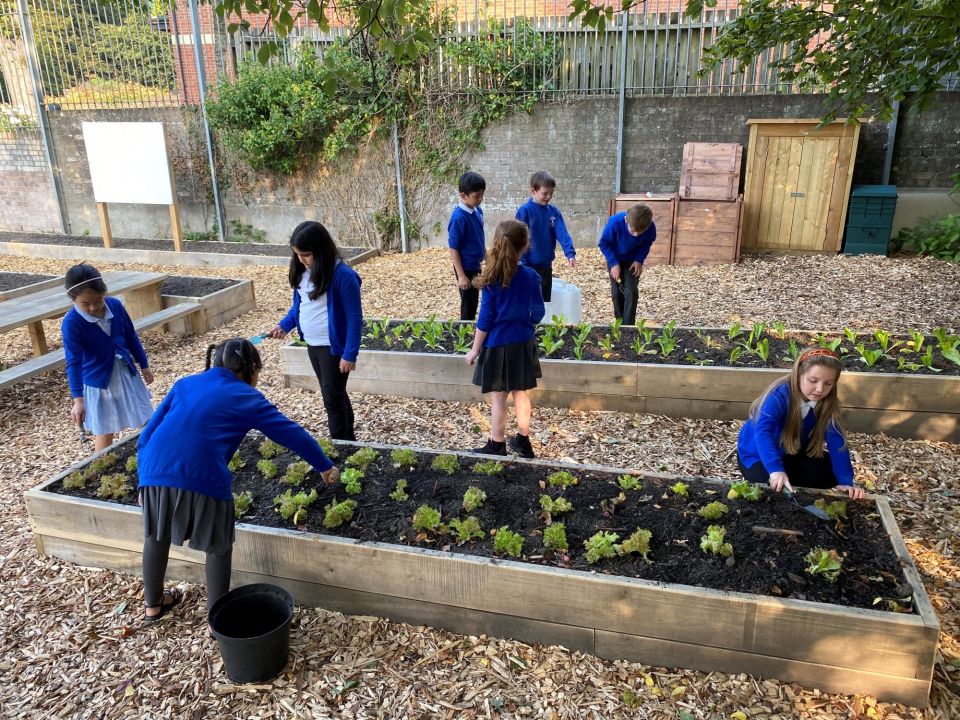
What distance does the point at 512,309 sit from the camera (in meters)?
4.12

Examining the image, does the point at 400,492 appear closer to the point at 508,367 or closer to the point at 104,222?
the point at 508,367

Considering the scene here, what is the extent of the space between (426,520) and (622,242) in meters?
3.85

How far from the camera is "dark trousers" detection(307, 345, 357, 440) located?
4.30m

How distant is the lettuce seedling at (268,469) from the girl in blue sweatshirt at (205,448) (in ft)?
2.81

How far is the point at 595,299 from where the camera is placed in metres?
8.58

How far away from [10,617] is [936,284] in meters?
9.58

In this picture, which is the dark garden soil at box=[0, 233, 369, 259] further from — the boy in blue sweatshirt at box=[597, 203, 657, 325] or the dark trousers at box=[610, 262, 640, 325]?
the boy in blue sweatshirt at box=[597, 203, 657, 325]

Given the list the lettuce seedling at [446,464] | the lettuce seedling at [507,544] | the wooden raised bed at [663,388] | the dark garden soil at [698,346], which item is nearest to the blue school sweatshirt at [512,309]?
the lettuce seedling at [446,464]

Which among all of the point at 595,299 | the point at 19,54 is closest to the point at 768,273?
the point at 595,299

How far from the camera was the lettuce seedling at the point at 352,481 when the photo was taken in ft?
11.8

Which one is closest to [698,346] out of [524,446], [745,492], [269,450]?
[524,446]

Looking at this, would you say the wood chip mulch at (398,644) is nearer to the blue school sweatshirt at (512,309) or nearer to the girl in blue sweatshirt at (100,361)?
the girl in blue sweatshirt at (100,361)

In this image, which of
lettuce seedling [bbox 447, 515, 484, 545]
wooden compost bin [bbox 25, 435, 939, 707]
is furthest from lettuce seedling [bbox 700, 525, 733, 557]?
lettuce seedling [bbox 447, 515, 484, 545]

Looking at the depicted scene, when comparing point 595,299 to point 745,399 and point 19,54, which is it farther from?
point 19,54
